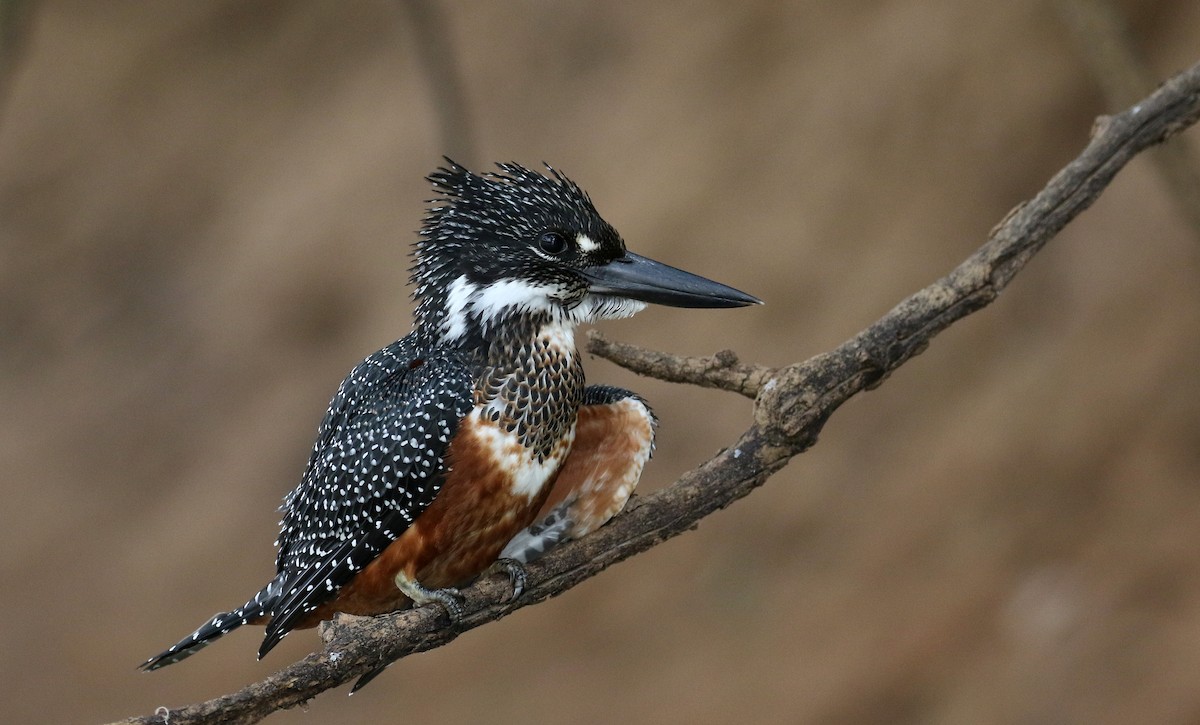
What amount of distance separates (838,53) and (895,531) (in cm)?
232

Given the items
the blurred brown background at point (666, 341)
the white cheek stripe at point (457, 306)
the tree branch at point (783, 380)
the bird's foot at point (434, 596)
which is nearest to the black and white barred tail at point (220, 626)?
the bird's foot at point (434, 596)

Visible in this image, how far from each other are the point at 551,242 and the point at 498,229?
11 cm

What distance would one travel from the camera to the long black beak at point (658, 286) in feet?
7.45

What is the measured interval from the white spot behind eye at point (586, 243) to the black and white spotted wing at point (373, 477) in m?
0.33

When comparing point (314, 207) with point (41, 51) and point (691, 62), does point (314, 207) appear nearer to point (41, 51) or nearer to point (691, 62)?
point (41, 51)

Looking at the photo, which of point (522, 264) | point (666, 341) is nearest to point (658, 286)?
point (522, 264)

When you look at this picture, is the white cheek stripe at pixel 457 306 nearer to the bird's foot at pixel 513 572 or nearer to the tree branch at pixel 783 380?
the tree branch at pixel 783 380

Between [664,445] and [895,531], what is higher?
[664,445]

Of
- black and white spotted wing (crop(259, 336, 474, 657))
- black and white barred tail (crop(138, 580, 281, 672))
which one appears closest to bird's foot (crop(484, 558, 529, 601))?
black and white spotted wing (crop(259, 336, 474, 657))

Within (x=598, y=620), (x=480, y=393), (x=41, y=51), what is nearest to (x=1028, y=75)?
(x=598, y=620)

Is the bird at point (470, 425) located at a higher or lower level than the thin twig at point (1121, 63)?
lower

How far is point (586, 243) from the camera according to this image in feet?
7.51

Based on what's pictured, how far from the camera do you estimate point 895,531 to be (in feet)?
18.9

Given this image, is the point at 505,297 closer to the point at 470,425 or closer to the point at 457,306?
the point at 457,306
